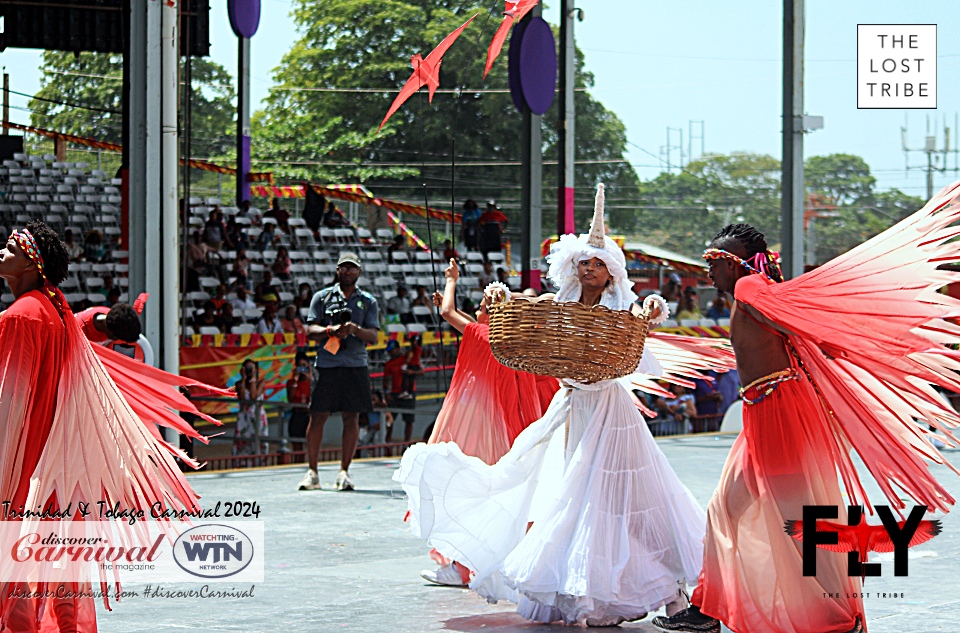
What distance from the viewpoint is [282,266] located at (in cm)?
2338

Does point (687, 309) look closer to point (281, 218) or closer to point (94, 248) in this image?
point (281, 218)

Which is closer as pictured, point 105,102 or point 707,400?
point 707,400

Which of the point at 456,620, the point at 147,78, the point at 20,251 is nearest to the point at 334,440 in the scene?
the point at 147,78

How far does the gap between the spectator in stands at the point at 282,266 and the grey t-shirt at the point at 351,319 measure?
12517 millimetres

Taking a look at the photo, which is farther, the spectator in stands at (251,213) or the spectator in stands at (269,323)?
the spectator in stands at (251,213)

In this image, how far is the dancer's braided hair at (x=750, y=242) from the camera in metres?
5.62

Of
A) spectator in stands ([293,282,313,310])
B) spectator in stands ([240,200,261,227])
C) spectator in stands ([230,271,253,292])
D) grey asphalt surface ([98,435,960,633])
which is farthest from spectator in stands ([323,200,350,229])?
grey asphalt surface ([98,435,960,633])

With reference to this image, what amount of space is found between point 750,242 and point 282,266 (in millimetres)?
18332

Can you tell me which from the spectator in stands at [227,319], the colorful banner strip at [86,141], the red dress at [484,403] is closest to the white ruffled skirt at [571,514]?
the red dress at [484,403]

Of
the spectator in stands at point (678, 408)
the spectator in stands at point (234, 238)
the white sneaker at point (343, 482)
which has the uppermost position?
the spectator in stands at point (234, 238)

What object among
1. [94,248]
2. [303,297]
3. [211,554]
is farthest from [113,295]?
[211,554]

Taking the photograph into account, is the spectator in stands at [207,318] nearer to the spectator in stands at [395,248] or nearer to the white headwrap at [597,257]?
the spectator in stands at [395,248]

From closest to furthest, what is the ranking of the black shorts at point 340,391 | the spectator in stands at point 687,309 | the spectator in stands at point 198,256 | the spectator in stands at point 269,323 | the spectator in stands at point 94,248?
1. the black shorts at point 340,391
2. the spectator in stands at point 269,323
3. the spectator in stands at point 198,256
4. the spectator in stands at point 94,248
5. the spectator in stands at point 687,309

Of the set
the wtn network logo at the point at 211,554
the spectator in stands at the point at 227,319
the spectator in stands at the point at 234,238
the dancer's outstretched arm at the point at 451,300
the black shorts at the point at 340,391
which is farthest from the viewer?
the spectator in stands at the point at 234,238
